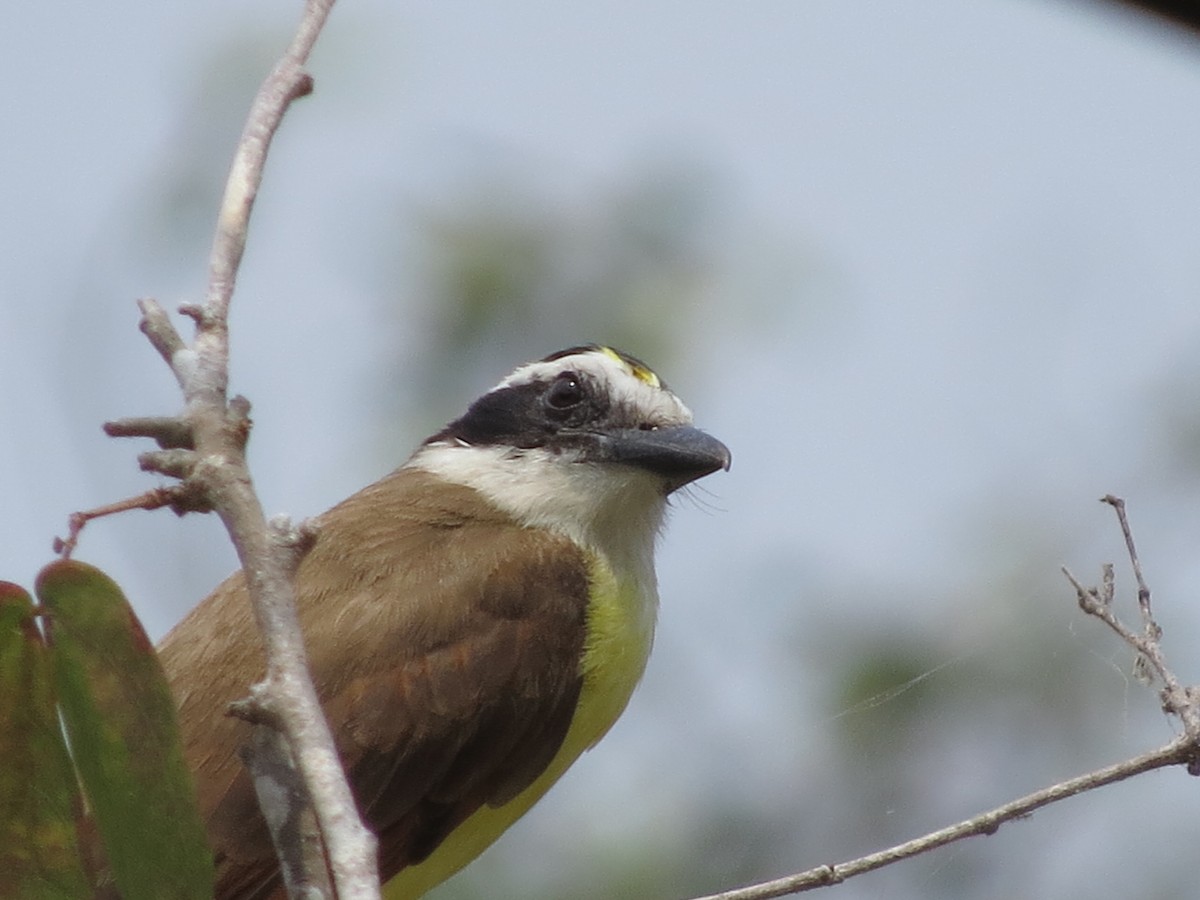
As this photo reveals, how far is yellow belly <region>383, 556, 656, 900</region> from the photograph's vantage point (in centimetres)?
389

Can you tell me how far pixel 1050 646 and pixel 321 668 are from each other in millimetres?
3760

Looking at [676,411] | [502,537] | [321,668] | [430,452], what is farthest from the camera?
[430,452]

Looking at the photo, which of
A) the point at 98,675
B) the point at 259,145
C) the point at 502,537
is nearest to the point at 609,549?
the point at 502,537

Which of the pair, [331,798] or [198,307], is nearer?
[331,798]

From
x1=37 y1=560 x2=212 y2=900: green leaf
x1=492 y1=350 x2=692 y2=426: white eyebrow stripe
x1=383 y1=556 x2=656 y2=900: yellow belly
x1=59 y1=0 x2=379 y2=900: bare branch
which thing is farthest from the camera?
x1=492 y1=350 x2=692 y2=426: white eyebrow stripe

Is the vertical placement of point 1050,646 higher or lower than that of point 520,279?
lower

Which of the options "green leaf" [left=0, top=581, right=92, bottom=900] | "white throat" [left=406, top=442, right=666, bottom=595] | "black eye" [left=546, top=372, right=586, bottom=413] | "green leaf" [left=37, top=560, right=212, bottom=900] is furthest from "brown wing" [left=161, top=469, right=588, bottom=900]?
"green leaf" [left=37, top=560, right=212, bottom=900]

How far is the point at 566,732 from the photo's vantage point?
3.93 meters

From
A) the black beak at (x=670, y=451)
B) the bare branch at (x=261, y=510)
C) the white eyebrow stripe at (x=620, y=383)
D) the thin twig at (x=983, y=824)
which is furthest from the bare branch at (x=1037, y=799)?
the white eyebrow stripe at (x=620, y=383)

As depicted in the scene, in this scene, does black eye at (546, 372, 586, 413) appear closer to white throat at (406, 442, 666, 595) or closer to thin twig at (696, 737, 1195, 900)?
white throat at (406, 442, 666, 595)

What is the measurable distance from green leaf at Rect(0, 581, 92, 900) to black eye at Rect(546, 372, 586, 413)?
227 cm

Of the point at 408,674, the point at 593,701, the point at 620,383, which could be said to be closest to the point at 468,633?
the point at 408,674

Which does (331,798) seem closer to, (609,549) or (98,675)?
(98,675)

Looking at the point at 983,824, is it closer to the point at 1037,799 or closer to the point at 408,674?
the point at 1037,799
